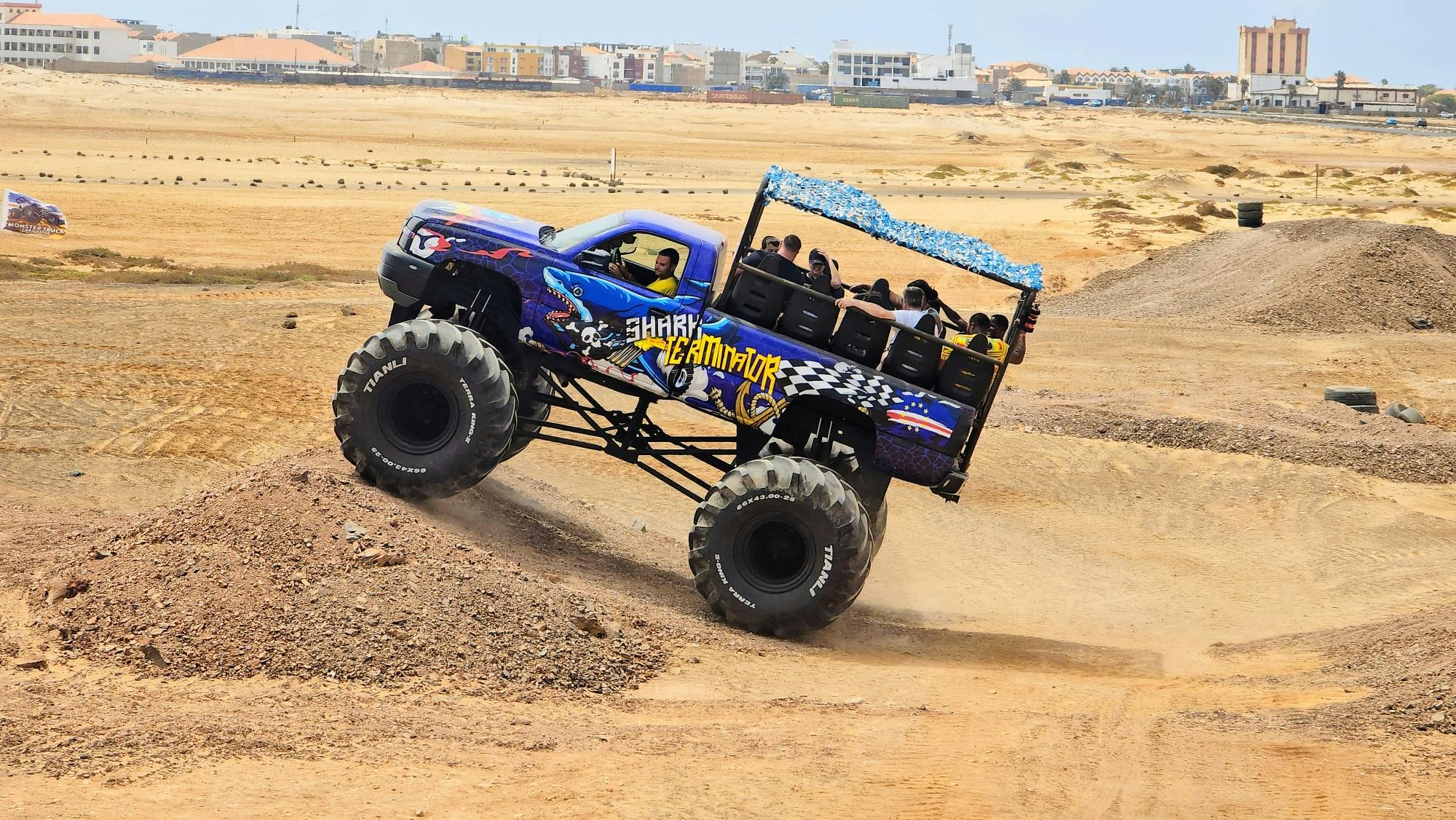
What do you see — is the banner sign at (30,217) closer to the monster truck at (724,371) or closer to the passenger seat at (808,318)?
the monster truck at (724,371)

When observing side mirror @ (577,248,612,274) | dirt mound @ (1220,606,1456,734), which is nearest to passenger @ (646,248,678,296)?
side mirror @ (577,248,612,274)

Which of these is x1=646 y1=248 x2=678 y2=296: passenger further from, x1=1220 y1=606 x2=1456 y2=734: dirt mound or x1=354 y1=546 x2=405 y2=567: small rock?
x1=1220 y1=606 x2=1456 y2=734: dirt mound

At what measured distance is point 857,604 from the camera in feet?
45.2

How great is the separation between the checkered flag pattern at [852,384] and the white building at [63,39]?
607ft

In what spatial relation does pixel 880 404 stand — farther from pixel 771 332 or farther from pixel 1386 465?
pixel 1386 465

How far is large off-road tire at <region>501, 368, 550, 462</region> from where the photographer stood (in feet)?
42.7

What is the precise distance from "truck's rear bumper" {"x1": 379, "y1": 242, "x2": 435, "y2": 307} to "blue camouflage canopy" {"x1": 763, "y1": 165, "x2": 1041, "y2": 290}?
2984 mm

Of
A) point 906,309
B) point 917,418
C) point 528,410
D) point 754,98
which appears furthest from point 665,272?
point 754,98

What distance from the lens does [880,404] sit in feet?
38.8

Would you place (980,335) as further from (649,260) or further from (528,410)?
(528,410)

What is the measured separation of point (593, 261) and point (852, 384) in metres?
2.37

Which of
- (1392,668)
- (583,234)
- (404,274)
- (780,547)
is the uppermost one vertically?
(583,234)

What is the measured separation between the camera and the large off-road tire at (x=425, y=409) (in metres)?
11.9

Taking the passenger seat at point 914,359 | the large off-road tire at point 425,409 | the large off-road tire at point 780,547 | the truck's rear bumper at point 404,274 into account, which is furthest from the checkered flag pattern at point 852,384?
the truck's rear bumper at point 404,274
